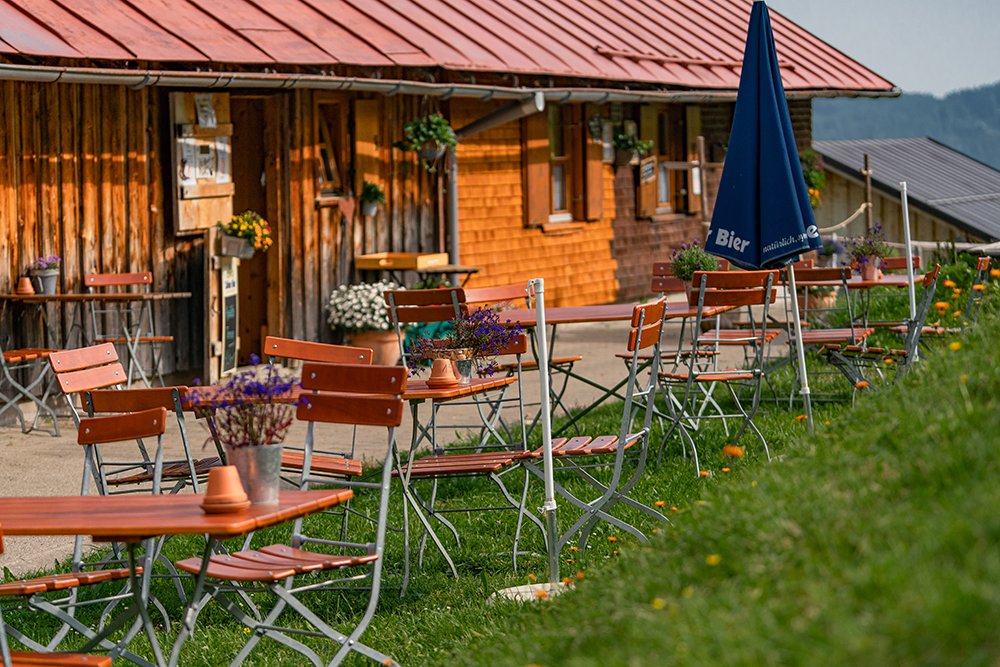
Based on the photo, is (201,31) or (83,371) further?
(201,31)

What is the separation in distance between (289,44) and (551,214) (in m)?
5.36

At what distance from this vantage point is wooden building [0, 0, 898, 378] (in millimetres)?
8250

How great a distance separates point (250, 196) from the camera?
10.5 m

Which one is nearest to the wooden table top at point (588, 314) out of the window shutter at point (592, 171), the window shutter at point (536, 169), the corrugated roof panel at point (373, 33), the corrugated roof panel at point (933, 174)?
the corrugated roof panel at point (373, 33)

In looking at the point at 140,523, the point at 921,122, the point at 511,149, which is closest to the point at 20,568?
the point at 140,523

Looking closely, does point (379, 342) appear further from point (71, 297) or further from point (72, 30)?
point (72, 30)

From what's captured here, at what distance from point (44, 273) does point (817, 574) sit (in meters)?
6.79

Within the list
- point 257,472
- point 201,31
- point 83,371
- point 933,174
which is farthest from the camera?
point 933,174

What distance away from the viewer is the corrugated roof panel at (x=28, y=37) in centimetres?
741

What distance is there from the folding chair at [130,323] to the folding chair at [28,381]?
47 centimetres

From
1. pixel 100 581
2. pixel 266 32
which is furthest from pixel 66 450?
pixel 266 32

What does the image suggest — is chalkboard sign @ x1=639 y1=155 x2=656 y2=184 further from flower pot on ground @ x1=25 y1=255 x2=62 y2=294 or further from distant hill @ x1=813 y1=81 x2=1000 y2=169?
distant hill @ x1=813 y1=81 x2=1000 y2=169

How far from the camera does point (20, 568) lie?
5117 mm

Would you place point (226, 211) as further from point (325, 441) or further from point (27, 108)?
point (325, 441)
